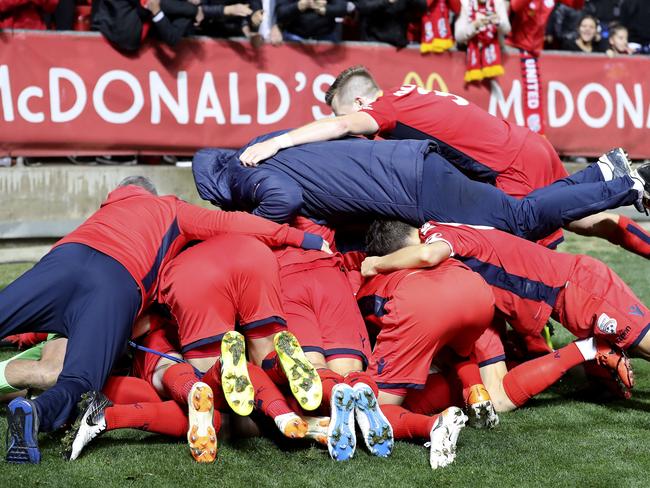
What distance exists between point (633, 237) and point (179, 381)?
315cm

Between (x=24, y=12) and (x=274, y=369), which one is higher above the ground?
(x=24, y=12)

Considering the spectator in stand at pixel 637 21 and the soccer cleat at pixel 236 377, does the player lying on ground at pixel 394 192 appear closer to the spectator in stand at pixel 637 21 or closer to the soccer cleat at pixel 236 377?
the soccer cleat at pixel 236 377

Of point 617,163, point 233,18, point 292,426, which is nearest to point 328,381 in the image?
point 292,426

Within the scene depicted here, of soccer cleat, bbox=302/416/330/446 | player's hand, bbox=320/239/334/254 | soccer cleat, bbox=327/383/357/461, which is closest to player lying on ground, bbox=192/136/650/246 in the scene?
player's hand, bbox=320/239/334/254

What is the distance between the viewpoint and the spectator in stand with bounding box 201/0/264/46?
9555 mm

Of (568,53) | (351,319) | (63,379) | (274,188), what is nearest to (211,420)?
(63,379)

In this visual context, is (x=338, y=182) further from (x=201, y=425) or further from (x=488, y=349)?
(x=201, y=425)

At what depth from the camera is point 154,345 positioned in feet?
17.3

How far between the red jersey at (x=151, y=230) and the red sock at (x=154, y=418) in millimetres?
545

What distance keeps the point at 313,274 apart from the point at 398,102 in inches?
60.7

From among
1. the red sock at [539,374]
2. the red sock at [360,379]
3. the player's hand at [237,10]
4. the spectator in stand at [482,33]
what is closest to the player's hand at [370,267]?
the red sock at [360,379]

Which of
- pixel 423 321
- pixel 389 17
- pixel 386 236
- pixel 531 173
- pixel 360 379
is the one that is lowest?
pixel 360 379

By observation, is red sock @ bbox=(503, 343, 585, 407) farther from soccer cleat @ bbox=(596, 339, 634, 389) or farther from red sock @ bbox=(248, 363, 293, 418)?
red sock @ bbox=(248, 363, 293, 418)

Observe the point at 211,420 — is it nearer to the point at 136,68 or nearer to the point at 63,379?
the point at 63,379
